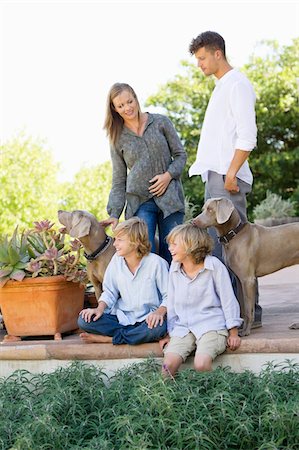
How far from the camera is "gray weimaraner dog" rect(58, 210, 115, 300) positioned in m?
3.96

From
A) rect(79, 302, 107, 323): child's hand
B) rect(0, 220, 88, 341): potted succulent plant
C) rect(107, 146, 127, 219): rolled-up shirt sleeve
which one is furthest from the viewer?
rect(107, 146, 127, 219): rolled-up shirt sleeve

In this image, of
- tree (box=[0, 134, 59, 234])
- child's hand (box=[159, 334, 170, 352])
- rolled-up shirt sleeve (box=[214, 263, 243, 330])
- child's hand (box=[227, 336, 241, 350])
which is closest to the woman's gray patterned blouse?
rolled-up shirt sleeve (box=[214, 263, 243, 330])

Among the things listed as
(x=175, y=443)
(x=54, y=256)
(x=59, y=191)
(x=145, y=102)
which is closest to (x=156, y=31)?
(x=145, y=102)

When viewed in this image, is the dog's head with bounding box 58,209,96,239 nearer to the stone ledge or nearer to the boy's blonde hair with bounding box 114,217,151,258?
the boy's blonde hair with bounding box 114,217,151,258

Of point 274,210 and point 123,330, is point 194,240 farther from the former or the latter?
point 274,210

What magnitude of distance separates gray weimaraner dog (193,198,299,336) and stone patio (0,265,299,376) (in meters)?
0.15

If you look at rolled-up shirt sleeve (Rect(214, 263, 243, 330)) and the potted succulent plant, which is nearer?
rolled-up shirt sleeve (Rect(214, 263, 243, 330))

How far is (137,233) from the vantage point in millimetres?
3838

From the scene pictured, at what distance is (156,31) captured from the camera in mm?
22016

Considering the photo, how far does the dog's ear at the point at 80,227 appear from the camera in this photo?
3943mm

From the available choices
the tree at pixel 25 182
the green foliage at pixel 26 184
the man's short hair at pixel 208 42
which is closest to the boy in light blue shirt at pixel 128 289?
the man's short hair at pixel 208 42

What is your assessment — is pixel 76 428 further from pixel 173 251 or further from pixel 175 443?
pixel 173 251

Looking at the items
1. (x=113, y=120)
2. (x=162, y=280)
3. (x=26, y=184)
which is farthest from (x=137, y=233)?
(x=26, y=184)

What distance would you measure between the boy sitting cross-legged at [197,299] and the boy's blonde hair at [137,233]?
0.60 feet
